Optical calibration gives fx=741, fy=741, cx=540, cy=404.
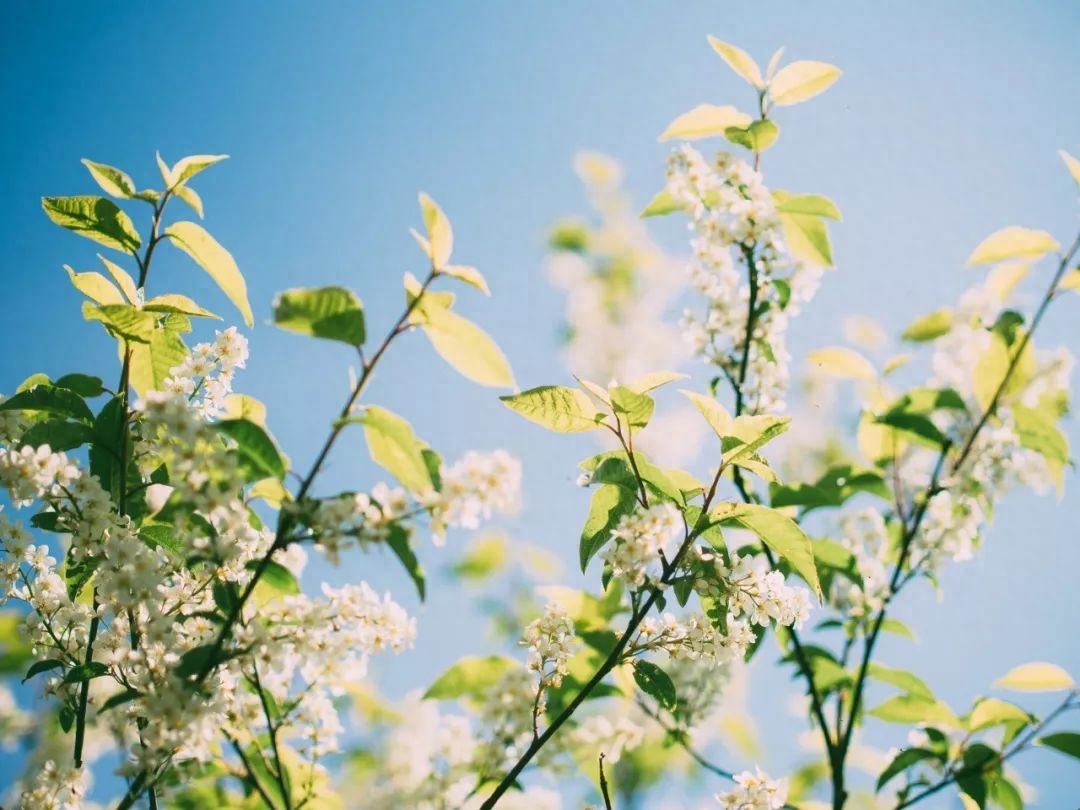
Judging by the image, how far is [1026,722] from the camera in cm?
229

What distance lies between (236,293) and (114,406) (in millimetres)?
373

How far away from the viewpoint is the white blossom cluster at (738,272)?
245 centimetres

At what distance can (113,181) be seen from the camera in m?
1.76

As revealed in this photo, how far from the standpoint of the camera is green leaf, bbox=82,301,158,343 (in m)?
1.53

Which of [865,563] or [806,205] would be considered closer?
[806,205]

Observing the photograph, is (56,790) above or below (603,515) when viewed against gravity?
below

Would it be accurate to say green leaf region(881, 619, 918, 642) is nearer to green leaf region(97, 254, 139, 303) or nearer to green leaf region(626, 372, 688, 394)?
green leaf region(626, 372, 688, 394)

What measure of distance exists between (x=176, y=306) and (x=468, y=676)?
144 centimetres

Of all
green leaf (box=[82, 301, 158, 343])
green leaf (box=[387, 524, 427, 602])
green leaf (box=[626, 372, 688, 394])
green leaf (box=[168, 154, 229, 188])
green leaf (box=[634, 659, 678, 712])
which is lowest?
green leaf (box=[634, 659, 678, 712])

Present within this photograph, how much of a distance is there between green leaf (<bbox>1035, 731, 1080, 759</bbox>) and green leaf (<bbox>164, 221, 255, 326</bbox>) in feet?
8.42

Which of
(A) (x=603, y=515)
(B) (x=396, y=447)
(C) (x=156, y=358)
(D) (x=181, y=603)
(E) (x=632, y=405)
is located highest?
(C) (x=156, y=358)

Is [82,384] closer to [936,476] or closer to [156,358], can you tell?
[156,358]

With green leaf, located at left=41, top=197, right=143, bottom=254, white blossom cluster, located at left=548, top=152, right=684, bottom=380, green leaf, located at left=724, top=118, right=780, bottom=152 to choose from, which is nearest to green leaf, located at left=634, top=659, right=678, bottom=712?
green leaf, located at left=41, top=197, right=143, bottom=254

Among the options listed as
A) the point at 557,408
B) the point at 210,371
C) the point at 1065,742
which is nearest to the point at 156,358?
the point at 210,371
